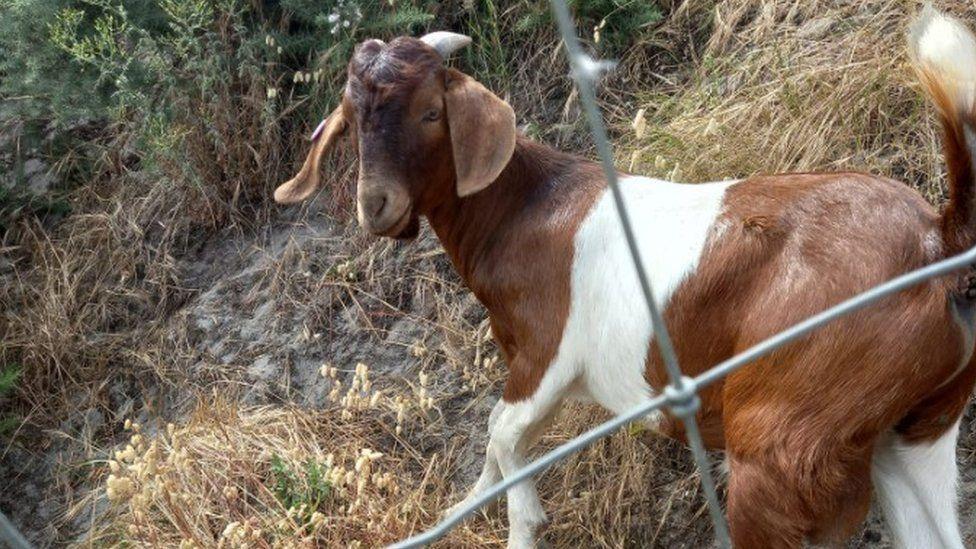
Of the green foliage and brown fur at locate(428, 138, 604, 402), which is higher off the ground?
brown fur at locate(428, 138, 604, 402)

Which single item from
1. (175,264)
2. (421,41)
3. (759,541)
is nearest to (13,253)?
(175,264)

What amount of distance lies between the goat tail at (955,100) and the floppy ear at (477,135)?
102 centimetres

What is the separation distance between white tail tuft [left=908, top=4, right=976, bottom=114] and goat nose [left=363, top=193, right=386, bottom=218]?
1.30 metres

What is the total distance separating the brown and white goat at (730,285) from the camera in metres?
2.67

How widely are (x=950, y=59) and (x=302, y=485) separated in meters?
2.22

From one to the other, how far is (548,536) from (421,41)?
1515 mm

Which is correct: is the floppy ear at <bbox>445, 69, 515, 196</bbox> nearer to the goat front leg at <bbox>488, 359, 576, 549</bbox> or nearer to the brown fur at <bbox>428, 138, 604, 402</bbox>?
the brown fur at <bbox>428, 138, 604, 402</bbox>

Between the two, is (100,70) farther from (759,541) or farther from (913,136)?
(759,541)

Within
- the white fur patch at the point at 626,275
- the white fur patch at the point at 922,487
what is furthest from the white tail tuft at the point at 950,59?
the white fur patch at the point at 922,487

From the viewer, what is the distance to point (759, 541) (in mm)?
2854

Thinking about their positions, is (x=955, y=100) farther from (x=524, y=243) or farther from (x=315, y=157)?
(x=315, y=157)

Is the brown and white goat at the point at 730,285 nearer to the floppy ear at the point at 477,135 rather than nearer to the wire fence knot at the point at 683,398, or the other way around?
the floppy ear at the point at 477,135

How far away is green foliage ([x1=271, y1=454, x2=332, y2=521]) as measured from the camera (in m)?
3.83

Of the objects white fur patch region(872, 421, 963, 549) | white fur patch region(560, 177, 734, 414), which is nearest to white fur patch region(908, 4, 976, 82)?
white fur patch region(560, 177, 734, 414)
